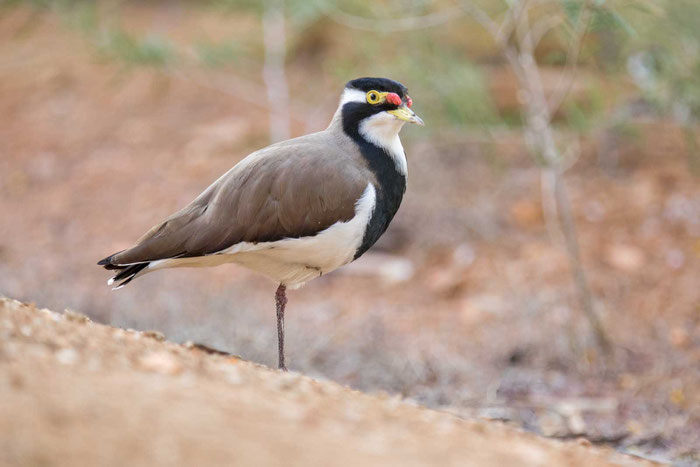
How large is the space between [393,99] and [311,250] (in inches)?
34.8

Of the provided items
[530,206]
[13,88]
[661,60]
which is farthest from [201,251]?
[13,88]

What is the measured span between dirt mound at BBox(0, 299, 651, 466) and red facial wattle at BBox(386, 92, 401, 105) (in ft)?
5.52

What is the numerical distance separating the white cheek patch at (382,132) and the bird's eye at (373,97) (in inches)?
2.9

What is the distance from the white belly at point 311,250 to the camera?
4.54m

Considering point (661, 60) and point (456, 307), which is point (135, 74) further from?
point (661, 60)

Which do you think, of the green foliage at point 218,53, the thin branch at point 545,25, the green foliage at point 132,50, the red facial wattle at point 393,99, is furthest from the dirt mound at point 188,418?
the green foliage at point 218,53

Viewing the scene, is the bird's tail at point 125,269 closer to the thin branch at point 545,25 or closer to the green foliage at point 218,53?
the thin branch at point 545,25

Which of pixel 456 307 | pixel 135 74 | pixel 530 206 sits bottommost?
pixel 456 307

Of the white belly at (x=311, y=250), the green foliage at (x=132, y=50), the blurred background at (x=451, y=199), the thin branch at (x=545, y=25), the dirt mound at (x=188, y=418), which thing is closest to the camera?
the dirt mound at (x=188, y=418)

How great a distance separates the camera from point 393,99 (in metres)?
4.73

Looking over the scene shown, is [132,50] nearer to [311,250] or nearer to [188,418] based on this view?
[311,250]

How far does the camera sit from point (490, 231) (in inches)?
367

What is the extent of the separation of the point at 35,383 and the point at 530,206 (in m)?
7.43

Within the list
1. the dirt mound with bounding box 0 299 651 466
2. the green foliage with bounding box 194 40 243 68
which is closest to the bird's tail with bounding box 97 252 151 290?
the dirt mound with bounding box 0 299 651 466
